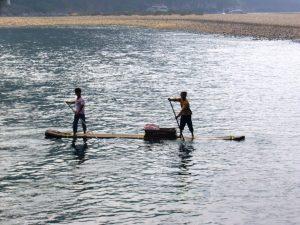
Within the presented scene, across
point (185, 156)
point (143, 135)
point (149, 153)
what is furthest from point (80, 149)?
point (185, 156)

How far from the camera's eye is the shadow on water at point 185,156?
94.8ft

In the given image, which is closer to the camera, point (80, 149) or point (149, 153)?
point (149, 153)

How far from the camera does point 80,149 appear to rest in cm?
3316

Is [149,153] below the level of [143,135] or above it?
below

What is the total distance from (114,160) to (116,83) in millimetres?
35734

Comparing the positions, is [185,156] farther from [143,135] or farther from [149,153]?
[143,135]

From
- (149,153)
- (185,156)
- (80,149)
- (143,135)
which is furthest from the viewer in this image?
(143,135)

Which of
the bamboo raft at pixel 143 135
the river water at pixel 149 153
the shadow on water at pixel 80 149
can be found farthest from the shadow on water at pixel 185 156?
the shadow on water at pixel 80 149

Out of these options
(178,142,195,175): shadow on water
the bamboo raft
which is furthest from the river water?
the bamboo raft

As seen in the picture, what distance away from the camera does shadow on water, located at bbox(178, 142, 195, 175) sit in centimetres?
2891

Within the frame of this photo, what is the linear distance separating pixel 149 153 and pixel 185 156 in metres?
2.21

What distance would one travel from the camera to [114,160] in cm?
3067

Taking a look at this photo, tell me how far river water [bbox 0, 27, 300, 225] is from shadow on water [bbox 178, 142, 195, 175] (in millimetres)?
61

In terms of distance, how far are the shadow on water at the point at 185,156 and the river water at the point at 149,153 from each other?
0.06 meters
